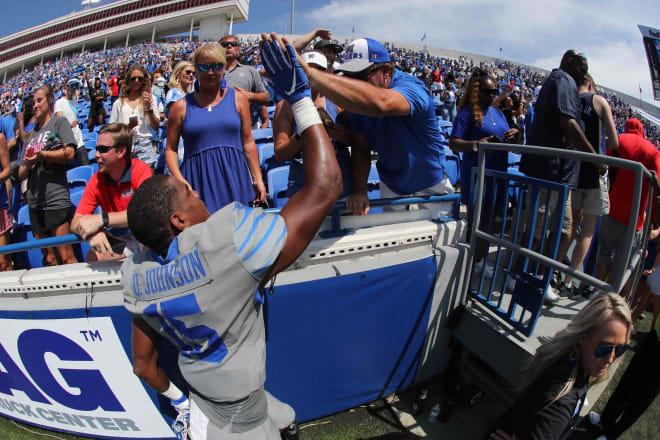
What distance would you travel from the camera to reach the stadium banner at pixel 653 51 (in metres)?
8.15

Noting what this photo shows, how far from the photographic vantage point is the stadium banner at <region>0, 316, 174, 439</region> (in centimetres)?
203

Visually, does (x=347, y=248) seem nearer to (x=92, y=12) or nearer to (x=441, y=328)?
(x=441, y=328)

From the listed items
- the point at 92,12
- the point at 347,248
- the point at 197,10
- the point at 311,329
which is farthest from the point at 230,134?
the point at 92,12

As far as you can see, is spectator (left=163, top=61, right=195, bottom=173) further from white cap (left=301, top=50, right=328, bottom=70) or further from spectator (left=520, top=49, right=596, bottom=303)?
spectator (left=520, top=49, right=596, bottom=303)

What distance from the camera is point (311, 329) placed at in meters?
2.25

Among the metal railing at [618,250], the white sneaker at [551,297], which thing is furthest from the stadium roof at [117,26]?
the white sneaker at [551,297]

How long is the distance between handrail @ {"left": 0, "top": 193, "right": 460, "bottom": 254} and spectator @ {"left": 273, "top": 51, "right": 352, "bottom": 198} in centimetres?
28

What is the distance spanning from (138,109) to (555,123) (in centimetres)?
455

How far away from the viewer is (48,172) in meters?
3.09

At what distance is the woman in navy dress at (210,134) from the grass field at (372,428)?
5.92ft

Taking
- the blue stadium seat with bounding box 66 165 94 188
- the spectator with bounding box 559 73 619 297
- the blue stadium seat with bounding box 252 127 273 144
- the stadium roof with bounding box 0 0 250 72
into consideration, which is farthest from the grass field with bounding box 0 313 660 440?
the stadium roof with bounding box 0 0 250 72

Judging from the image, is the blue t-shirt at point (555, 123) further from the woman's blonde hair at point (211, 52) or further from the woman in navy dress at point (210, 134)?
the woman's blonde hair at point (211, 52)

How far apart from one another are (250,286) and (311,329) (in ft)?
3.79

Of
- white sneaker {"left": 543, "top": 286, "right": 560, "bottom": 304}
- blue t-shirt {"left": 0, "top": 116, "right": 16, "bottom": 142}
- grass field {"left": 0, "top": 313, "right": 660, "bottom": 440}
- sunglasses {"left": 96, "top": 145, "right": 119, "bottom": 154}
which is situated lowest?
grass field {"left": 0, "top": 313, "right": 660, "bottom": 440}
